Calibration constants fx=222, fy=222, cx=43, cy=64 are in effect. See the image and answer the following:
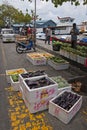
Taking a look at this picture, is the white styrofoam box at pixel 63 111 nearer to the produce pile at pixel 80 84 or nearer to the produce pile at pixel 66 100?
the produce pile at pixel 66 100

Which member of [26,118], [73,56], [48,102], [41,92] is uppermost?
[41,92]

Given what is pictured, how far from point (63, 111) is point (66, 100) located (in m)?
0.69

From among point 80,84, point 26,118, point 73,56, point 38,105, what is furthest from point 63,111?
point 73,56

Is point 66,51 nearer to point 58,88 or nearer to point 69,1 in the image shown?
point 69,1

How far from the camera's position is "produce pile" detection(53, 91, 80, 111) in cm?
598

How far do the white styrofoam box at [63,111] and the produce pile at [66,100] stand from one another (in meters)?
0.10

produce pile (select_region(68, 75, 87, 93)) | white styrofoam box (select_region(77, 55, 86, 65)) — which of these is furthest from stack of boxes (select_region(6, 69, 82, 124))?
white styrofoam box (select_region(77, 55, 86, 65))

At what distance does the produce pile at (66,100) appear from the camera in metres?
5.98

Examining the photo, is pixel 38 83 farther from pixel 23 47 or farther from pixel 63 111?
pixel 23 47

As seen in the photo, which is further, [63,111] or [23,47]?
[23,47]

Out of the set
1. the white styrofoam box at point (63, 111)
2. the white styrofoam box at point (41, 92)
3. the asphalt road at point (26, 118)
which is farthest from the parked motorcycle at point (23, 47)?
the white styrofoam box at point (63, 111)

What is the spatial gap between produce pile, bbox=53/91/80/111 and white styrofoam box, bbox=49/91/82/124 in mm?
102

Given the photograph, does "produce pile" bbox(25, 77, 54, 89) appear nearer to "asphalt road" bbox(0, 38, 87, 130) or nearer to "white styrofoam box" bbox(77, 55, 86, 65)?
"asphalt road" bbox(0, 38, 87, 130)

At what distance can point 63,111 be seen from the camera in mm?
5676
